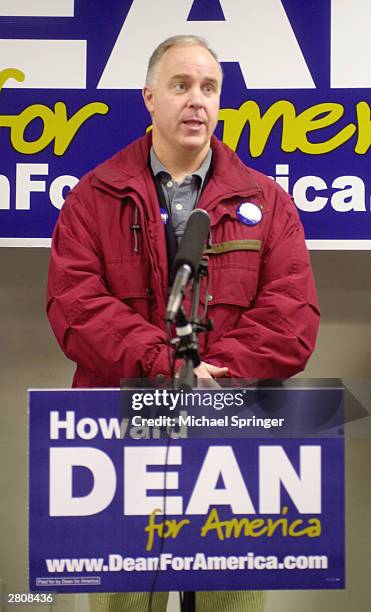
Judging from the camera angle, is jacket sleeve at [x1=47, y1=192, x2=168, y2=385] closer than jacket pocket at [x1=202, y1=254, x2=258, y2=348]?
Yes

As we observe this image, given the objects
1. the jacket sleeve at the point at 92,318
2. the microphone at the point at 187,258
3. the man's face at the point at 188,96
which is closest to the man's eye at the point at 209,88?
the man's face at the point at 188,96

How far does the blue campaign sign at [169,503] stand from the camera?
186 cm

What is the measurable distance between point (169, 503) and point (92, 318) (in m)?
0.73

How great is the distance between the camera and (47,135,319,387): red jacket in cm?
246

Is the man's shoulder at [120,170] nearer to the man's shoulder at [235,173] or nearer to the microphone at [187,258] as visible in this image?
the man's shoulder at [235,173]

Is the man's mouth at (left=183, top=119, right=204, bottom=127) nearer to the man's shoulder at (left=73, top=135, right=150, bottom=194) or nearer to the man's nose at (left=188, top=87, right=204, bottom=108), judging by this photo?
the man's nose at (left=188, top=87, right=204, bottom=108)

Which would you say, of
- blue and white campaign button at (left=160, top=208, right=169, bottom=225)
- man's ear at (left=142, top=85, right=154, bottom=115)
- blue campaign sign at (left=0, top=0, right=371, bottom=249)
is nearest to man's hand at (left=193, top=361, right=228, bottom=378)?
blue and white campaign button at (left=160, top=208, right=169, bottom=225)

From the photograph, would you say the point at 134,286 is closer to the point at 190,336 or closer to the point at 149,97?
the point at 149,97

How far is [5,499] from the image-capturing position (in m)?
3.71

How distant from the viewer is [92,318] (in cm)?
248

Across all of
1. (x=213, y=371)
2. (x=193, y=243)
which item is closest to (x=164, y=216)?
(x=213, y=371)

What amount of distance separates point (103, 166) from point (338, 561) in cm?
130

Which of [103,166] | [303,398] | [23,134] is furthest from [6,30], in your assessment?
[303,398]

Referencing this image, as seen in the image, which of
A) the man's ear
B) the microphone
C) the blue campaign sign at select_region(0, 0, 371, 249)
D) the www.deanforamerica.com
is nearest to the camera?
the microphone
